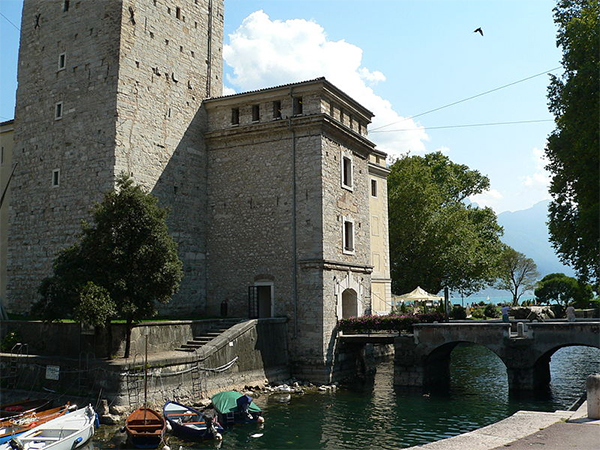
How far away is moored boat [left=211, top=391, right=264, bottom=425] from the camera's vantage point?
1823 centimetres

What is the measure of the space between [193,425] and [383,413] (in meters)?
7.24

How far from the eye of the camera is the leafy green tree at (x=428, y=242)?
153ft

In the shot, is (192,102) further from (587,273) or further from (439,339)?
(587,273)

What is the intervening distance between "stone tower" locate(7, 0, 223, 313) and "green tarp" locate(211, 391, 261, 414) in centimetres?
856

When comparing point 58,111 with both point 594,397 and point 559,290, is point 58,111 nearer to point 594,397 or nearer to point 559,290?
point 594,397

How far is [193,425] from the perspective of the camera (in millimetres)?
16641

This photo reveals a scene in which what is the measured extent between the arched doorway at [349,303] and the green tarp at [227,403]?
11197mm

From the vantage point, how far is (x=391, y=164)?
54156mm


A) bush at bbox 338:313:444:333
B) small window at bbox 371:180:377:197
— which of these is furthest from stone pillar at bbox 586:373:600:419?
small window at bbox 371:180:377:197

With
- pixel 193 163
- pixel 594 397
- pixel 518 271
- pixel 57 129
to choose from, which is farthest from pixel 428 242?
pixel 518 271

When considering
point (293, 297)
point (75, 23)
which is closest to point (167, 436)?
point (293, 297)

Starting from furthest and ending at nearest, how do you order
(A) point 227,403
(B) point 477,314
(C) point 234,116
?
(B) point 477,314 < (C) point 234,116 < (A) point 227,403

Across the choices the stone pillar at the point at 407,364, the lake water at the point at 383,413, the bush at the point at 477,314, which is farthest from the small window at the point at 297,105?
the bush at the point at 477,314

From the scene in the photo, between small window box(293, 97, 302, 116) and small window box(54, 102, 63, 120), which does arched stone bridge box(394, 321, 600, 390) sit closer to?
small window box(293, 97, 302, 116)
